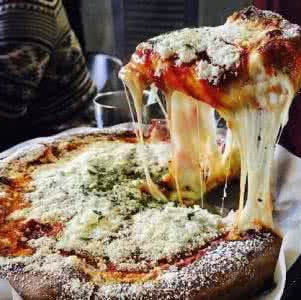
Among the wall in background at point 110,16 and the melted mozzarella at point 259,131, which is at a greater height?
the melted mozzarella at point 259,131

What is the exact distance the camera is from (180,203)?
1128 millimetres

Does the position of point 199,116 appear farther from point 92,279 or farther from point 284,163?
point 92,279

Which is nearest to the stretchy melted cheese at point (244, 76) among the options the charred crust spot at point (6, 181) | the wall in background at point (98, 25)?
Result: the charred crust spot at point (6, 181)

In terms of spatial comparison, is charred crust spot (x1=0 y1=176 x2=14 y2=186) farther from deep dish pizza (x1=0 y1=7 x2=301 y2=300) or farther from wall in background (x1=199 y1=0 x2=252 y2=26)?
wall in background (x1=199 y1=0 x2=252 y2=26)


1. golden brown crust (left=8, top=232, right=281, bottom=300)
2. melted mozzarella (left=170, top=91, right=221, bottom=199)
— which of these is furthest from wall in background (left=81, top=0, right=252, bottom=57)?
golden brown crust (left=8, top=232, right=281, bottom=300)

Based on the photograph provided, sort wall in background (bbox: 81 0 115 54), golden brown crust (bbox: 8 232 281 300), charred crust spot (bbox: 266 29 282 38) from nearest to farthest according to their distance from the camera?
golden brown crust (bbox: 8 232 281 300) < charred crust spot (bbox: 266 29 282 38) < wall in background (bbox: 81 0 115 54)

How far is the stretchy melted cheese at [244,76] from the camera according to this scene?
0.94 metres

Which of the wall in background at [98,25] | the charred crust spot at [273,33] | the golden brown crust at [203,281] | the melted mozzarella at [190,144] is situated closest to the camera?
the golden brown crust at [203,281]

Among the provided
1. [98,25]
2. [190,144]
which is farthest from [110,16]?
[190,144]

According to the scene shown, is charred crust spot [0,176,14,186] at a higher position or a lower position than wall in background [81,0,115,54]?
higher

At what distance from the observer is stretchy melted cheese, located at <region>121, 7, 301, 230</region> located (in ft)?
3.09

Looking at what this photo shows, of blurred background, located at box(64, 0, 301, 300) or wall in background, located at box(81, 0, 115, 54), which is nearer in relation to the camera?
blurred background, located at box(64, 0, 301, 300)

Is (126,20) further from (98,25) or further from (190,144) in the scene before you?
(190,144)

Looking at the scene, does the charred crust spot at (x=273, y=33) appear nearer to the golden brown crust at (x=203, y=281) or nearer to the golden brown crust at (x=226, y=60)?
the golden brown crust at (x=226, y=60)
